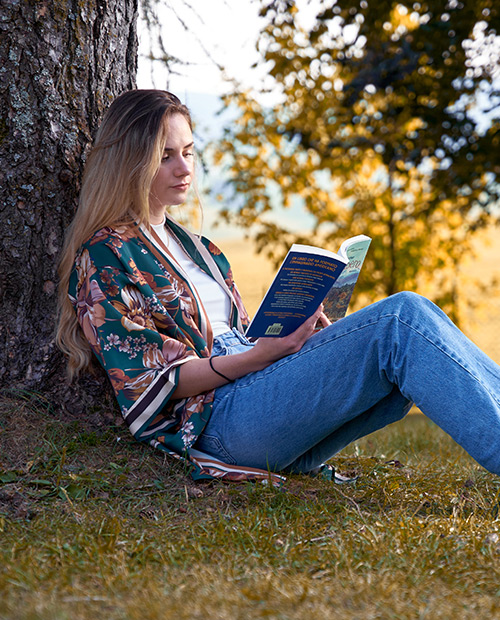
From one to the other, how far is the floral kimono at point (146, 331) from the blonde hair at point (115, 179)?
0.08 metres

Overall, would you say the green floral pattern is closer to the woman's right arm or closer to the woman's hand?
the woman's right arm

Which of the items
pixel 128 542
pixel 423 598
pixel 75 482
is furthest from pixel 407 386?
pixel 75 482

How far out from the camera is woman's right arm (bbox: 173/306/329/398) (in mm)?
2463

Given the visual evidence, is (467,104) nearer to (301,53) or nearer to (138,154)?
(301,53)

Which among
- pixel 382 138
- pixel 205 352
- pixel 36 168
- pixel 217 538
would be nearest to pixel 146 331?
pixel 205 352

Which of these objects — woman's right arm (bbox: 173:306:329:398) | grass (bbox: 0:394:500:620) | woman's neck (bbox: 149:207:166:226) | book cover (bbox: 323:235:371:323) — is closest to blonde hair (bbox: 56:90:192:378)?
woman's neck (bbox: 149:207:166:226)

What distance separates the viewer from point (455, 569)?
1.88 meters

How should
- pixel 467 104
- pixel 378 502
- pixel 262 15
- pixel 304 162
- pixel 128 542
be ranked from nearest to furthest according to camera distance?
pixel 128 542
pixel 378 502
pixel 262 15
pixel 467 104
pixel 304 162

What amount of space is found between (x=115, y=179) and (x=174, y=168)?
24 cm

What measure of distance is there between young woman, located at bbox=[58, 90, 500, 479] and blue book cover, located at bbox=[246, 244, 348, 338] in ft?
0.25

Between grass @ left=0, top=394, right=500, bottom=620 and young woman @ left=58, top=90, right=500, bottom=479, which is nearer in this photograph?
grass @ left=0, top=394, right=500, bottom=620

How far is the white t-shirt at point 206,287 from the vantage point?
285 cm

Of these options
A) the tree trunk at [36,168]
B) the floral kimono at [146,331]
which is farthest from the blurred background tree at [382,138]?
the floral kimono at [146,331]

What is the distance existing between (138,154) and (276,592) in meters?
1.69
